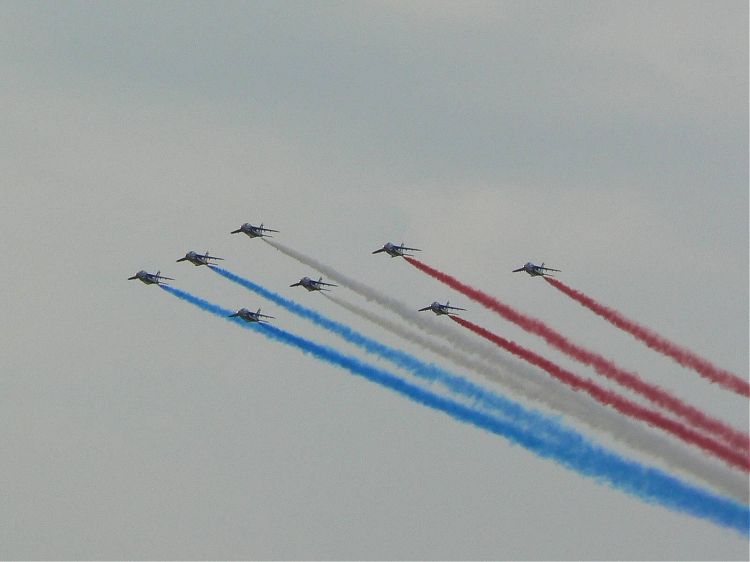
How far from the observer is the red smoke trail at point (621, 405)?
5679 inches

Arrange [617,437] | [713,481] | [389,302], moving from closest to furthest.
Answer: [713,481] < [617,437] < [389,302]

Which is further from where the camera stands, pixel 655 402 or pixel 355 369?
pixel 355 369

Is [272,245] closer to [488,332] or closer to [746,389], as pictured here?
[488,332]

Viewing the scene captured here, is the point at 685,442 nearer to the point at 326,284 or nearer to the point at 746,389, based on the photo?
the point at 746,389

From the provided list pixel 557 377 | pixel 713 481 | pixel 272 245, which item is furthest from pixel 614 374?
pixel 272 245

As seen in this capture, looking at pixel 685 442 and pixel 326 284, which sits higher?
pixel 326 284

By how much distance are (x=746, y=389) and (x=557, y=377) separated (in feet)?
45.3

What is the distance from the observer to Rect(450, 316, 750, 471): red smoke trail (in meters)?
144

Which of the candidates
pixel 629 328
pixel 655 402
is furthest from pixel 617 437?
pixel 629 328

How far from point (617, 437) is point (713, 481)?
36.8ft

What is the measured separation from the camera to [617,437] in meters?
150

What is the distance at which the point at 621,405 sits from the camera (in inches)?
6107

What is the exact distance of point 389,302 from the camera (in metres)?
174

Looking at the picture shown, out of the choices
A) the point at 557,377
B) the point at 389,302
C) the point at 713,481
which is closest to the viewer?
the point at 713,481
